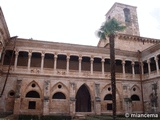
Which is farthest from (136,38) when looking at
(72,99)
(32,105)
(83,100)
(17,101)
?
(17,101)

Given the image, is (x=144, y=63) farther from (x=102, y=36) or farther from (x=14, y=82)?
(x=14, y=82)

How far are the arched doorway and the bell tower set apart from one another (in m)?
14.2

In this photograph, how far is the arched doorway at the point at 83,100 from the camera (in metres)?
25.6

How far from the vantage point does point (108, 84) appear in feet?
83.4

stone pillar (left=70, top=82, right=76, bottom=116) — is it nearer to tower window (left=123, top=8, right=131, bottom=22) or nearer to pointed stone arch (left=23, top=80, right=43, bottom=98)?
pointed stone arch (left=23, top=80, right=43, bottom=98)

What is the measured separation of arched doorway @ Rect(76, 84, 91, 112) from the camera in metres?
25.6

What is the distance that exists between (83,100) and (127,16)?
19.3 meters

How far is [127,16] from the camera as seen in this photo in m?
34.3

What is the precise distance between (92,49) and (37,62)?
8.47 meters

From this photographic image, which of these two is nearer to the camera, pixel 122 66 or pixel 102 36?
pixel 102 36

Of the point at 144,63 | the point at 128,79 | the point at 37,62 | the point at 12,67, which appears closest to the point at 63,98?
the point at 37,62

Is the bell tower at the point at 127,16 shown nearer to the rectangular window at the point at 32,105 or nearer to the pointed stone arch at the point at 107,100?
the pointed stone arch at the point at 107,100

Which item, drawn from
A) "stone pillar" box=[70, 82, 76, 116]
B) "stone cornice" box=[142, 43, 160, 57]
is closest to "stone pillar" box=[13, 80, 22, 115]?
"stone pillar" box=[70, 82, 76, 116]

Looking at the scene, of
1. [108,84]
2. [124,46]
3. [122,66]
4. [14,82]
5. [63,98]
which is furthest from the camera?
[124,46]
